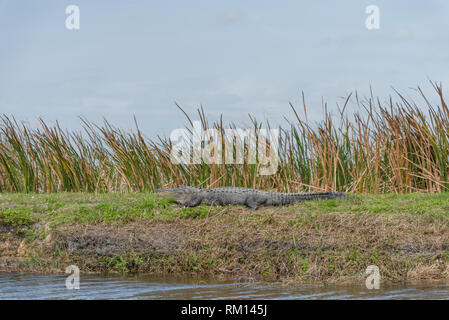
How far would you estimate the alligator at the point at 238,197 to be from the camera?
8.48 metres

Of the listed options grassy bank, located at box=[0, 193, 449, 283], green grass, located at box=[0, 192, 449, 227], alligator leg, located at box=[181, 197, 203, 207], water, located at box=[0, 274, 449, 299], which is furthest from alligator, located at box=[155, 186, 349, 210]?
water, located at box=[0, 274, 449, 299]

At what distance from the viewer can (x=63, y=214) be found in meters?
7.75

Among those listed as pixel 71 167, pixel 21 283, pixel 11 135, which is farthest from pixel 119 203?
pixel 11 135

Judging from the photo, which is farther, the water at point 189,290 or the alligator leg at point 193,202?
the alligator leg at point 193,202

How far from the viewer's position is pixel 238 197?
8484mm

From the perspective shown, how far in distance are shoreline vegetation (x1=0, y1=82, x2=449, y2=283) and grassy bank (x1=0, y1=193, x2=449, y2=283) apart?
2cm

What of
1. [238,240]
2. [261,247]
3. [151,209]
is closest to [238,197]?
[151,209]

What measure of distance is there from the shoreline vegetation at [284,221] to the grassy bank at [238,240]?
2 cm

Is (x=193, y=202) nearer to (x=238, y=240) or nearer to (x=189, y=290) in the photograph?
(x=238, y=240)

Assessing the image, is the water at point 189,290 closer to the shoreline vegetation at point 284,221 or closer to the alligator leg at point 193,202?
the shoreline vegetation at point 284,221

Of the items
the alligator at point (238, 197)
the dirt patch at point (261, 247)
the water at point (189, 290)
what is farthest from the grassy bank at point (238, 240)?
the alligator at point (238, 197)

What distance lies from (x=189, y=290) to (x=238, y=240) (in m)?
1.31
